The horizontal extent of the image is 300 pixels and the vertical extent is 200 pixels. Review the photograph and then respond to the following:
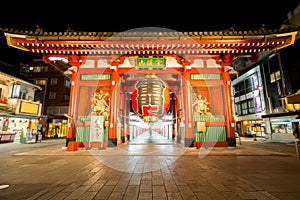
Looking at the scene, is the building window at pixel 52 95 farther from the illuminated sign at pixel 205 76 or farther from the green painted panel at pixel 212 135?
the green painted panel at pixel 212 135

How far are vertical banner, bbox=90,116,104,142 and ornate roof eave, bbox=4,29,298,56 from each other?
12.6 ft

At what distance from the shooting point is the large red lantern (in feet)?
22.0

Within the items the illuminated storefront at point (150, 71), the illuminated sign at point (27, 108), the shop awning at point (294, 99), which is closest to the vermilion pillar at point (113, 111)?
the illuminated storefront at point (150, 71)

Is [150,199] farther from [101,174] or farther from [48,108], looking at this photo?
[48,108]

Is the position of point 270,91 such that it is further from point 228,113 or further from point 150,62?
point 150,62

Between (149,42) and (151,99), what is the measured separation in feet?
10.5

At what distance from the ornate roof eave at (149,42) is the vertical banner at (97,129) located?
3.84 meters

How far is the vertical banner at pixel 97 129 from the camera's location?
24.7ft

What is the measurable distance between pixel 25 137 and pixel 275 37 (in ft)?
67.3

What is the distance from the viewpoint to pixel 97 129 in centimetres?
761

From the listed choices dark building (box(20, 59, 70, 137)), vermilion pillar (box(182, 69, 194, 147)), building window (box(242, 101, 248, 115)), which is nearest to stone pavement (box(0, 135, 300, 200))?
vermilion pillar (box(182, 69, 194, 147))

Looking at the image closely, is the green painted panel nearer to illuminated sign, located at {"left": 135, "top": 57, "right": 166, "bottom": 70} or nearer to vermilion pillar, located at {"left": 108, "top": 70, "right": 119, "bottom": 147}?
illuminated sign, located at {"left": 135, "top": 57, "right": 166, "bottom": 70}

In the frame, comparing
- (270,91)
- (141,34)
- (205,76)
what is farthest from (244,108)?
(141,34)

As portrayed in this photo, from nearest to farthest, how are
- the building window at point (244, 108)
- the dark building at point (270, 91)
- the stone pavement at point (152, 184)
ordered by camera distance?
the stone pavement at point (152, 184) < the dark building at point (270, 91) < the building window at point (244, 108)
